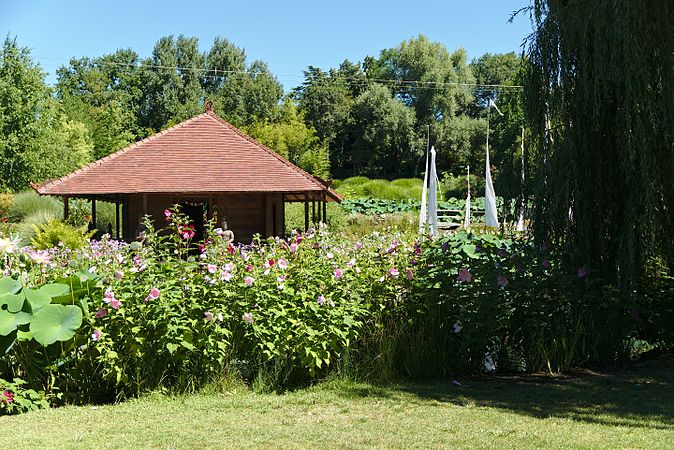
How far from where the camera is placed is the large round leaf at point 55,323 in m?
5.69

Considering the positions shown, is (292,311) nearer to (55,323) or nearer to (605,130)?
(55,323)

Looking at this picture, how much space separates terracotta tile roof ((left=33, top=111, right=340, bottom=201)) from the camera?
19938 millimetres

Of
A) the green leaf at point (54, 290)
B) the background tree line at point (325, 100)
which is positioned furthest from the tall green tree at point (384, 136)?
the green leaf at point (54, 290)

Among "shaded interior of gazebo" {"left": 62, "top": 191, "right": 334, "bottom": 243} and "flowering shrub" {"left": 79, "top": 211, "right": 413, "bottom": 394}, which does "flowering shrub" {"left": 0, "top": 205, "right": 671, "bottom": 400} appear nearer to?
"flowering shrub" {"left": 79, "top": 211, "right": 413, "bottom": 394}

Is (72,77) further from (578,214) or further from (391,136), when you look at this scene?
(578,214)

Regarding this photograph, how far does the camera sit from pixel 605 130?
7887 mm

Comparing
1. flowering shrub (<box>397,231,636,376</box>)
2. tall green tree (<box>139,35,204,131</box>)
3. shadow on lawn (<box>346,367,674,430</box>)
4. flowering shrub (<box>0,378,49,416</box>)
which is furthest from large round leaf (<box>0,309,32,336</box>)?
tall green tree (<box>139,35,204,131</box>)

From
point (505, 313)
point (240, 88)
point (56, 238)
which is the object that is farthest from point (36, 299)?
point (240, 88)

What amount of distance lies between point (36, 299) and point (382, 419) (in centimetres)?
287

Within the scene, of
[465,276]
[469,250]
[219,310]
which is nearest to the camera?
[219,310]

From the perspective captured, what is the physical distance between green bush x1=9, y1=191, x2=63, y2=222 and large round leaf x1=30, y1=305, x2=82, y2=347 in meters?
19.6

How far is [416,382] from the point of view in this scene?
22.2 feet

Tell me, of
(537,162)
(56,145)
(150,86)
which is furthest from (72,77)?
(537,162)

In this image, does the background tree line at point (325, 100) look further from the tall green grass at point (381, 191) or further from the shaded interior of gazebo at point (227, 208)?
the shaded interior of gazebo at point (227, 208)
